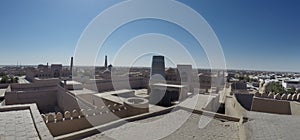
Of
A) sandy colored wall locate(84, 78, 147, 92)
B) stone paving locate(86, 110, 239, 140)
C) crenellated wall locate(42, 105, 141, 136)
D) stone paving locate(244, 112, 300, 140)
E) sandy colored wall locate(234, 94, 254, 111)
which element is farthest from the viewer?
sandy colored wall locate(84, 78, 147, 92)

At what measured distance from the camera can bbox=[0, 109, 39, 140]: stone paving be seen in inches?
112

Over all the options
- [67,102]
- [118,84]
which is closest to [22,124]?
[67,102]

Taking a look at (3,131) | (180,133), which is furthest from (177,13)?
(3,131)

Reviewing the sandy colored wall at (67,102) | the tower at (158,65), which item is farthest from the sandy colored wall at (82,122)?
the tower at (158,65)

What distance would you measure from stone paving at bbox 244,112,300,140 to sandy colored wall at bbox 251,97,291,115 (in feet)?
13.6

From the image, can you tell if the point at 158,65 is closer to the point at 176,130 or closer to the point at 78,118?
the point at 78,118

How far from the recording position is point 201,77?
86.4 feet

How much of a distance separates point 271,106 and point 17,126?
8276 millimetres

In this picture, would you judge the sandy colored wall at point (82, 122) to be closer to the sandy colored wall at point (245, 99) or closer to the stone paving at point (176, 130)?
the stone paving at point (176, 130)

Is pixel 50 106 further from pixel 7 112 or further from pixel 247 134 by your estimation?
pixel 247 134

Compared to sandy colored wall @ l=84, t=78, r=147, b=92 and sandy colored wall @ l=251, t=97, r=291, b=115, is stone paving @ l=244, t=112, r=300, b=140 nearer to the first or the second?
sandy colored wall @ l=251, t=97, r=291, b=115

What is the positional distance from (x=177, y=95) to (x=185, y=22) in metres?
4.78

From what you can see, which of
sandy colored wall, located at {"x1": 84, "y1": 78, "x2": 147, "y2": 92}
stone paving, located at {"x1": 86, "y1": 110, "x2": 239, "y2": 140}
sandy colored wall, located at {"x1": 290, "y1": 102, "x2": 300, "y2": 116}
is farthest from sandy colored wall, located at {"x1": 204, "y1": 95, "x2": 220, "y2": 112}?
sandy colored wall, located at {"x1": 84, "y1": 78, "x2": 147, "y2": 92}

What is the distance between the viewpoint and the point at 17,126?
3.29m
